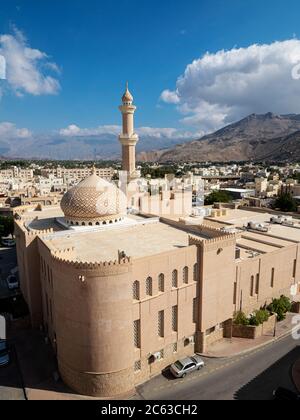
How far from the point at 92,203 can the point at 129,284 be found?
8.75 meters

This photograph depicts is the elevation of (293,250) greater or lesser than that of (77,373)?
greater

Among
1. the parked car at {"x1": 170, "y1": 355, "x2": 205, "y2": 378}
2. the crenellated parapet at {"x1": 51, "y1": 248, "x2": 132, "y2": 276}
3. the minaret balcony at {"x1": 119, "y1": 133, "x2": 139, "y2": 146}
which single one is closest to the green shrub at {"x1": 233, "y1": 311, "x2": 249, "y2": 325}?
the parked car at {"x1": 170, "y1": 355, "x2": 205, "y2": 378}

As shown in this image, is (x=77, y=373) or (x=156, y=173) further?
(x=156, y=173)

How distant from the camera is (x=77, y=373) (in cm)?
1652

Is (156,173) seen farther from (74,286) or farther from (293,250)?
(74,286)

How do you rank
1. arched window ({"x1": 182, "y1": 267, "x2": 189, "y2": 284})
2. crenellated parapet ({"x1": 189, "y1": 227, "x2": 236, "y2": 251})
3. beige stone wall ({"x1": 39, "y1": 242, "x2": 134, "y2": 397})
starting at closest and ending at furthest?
1. beige stone wall ({"x1": 39, "y1": 242, "x2": 134, "y2": 397})
2. arched window ({"x1": 182, "y1": 267, "x2": 189, "y2": 284})
3. crenellated parapet ({"x1": 189, "y1": 227, "x2": 236, "y2": 251})

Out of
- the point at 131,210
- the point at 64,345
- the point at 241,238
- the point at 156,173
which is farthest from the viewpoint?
the point at 156,173

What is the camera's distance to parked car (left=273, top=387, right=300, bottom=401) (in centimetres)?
1560

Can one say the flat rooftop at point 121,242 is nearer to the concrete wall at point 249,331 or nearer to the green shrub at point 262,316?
the concrete wall at point 249,331

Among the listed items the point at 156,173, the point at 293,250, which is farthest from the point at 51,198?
the point at 156,173

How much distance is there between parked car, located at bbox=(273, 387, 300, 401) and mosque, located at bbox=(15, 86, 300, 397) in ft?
16.0

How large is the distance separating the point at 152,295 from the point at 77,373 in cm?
536

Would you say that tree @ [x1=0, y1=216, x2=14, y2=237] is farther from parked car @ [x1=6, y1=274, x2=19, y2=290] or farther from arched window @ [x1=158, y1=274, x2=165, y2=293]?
arched window @ [x1=158, y1=274, x2=165, y2=293]
